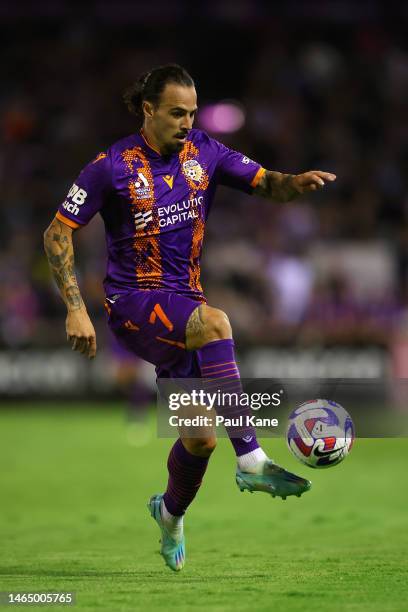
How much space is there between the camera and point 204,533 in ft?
27.3

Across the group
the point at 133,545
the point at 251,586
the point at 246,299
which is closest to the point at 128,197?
the point at 251,586

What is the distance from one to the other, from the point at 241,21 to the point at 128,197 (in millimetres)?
15819

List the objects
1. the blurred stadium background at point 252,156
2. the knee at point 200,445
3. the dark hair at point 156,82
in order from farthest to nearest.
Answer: the blurred stadium background at point 252,156
the dark hair at point 156,82
the knee at point 200,445

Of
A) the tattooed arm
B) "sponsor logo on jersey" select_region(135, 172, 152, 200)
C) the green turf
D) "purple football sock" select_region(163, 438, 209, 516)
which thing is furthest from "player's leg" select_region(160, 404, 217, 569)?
"sponsor logo on jersey" select_region(135, 172, 152, 200)

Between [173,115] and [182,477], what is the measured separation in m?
1.96

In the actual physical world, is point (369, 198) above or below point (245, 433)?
above

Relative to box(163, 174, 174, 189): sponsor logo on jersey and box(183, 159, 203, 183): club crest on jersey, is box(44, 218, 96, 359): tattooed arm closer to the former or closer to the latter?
box(163, 174, 174, 189): sponsor logo on jersey

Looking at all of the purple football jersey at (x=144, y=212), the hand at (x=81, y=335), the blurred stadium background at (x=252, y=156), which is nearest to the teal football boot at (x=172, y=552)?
the hand at (x=81, y=335)

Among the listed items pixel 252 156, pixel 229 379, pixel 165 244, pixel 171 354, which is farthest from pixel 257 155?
pixel 229 379

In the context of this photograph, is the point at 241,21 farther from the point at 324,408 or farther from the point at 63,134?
the point at 324,408

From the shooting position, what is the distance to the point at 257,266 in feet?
56.0

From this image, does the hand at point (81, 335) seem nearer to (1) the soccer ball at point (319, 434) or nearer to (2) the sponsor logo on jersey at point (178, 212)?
(2) the sponsor logo on jersey at point (178, 212)


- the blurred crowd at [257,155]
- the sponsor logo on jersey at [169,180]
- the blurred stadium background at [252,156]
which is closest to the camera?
the sponsor logo on jersey at [169,180]

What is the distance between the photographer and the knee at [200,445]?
6199 mm
